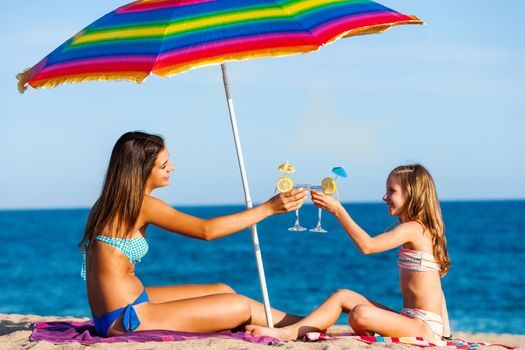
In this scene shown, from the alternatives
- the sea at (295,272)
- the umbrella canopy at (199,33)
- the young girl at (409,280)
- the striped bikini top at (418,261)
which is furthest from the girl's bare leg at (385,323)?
the sea at (295,272)

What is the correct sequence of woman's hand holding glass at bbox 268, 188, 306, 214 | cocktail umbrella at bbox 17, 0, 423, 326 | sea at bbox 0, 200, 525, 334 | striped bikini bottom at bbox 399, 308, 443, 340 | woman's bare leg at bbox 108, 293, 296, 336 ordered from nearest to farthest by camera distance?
1. cocktail umbrella at bbox 17, 0, 423, 326
2. woman's hand holding glass at bbox 268, 188, 306, 214
3. woman's bare leg at bbox 108, 293, 296, 336
4. striped bikini bottom at bbox 399, 308, 443, 340
5. sea at bbox 0, 200, 525, 334

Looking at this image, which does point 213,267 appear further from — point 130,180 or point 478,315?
point 130,180

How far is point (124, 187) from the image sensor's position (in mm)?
5199

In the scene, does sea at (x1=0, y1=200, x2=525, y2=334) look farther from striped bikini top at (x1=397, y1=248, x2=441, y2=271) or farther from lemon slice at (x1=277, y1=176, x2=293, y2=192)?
lemon slice at (x1=277, y1=176, x2=293, y2=192)

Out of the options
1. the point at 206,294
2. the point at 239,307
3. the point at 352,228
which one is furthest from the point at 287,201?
the point at 206,294

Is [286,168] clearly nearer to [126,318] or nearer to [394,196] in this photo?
[394,196]

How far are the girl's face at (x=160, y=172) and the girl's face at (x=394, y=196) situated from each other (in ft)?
5.09

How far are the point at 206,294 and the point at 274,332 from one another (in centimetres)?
68

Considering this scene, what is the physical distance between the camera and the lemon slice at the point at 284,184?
Result: 5.03m

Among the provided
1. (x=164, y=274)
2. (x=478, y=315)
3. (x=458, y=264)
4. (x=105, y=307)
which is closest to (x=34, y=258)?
Result: (x=164, y=274)

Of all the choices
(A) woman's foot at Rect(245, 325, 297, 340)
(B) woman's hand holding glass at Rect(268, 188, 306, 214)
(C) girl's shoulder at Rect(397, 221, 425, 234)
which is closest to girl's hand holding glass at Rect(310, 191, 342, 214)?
(B) woman's hand holding glass at Rect(268, 188, 306, 214)

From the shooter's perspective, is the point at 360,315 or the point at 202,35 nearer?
the point at 202,35

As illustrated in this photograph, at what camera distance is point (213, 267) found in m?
28.2

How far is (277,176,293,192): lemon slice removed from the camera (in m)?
5.03
